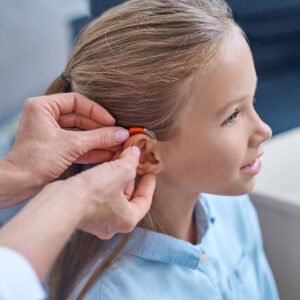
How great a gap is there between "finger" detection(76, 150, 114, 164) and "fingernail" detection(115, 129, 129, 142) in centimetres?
4

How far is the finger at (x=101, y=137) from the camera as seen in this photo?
2.13 ft

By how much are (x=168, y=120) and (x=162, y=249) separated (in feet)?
0.65

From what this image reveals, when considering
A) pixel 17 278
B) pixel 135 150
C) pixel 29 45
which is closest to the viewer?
pixel 17 278

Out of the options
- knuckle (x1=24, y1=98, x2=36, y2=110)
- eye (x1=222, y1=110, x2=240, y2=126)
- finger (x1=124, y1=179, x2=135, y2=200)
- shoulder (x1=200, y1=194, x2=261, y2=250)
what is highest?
knuckle (x1=24, y1=98, x2=36, y2=110)

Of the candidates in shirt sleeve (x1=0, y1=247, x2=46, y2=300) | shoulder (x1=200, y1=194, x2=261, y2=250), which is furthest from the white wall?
shirt sleeve (x1=0, y1=247, x2=46, y2=300)

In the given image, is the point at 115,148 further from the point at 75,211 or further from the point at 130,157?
the point at 75,211

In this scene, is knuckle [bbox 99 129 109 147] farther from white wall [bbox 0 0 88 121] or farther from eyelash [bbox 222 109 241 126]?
white wall [bbox 0 0 88 121]

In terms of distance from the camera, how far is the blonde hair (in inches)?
26.4

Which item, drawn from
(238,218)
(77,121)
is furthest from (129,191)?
(238,218)

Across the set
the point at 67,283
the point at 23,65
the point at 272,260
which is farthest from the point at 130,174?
the point at 23,65

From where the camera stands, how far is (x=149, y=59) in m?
0.67

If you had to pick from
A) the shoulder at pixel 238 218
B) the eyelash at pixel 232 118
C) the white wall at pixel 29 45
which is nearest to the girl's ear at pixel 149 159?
the eyelash at pixel 232 118

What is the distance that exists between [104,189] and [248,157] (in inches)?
10.4

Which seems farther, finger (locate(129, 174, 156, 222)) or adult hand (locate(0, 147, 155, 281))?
finger (locate(129, 174, 156, 222))
